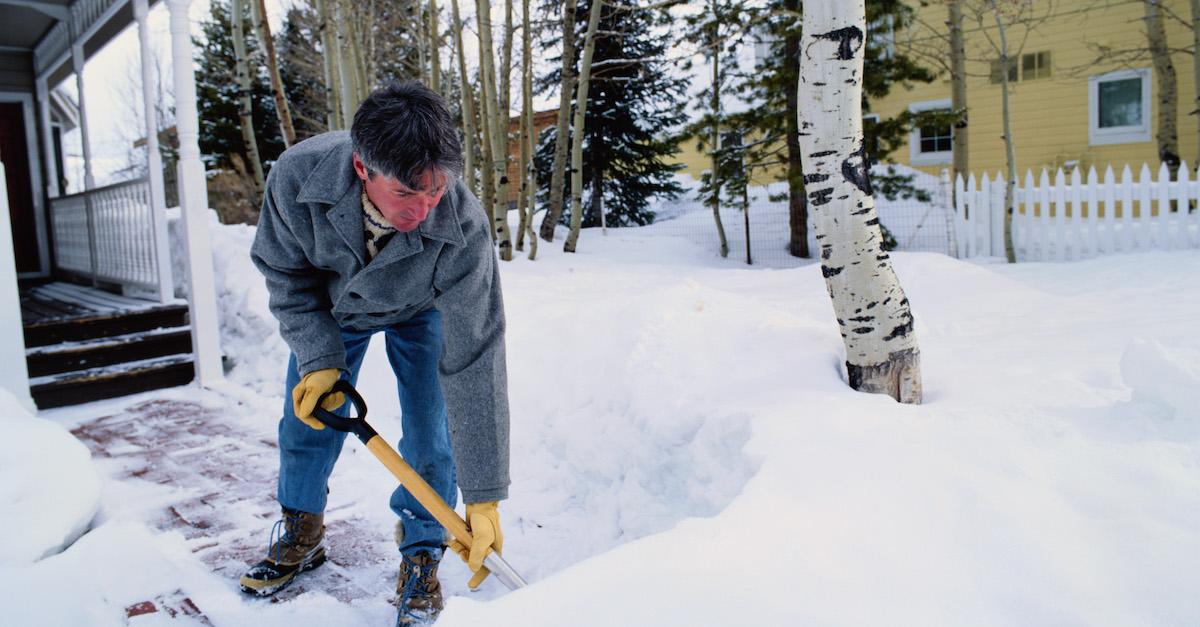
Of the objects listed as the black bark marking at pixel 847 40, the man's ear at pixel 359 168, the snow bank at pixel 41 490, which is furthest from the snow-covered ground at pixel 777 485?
the black bark marking at pixel 847 40

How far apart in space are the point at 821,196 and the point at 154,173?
5.36m

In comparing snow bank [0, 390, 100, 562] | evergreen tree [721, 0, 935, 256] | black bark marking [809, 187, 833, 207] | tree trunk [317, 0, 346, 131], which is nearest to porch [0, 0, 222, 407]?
snow bank [0, 390, 100, 562]

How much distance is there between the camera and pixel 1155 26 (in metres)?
10.8

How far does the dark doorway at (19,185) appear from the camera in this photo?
9484mm

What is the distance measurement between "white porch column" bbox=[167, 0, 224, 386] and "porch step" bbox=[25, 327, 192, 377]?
18.4 inches

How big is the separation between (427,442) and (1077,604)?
1777 millimetres

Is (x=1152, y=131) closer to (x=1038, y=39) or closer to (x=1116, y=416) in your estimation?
(x=1038, y=39)

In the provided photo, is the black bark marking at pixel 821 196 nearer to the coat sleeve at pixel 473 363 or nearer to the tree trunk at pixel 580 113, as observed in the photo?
the coat sleeve at pixel 473 363

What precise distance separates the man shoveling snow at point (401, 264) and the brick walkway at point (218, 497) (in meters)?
0.38

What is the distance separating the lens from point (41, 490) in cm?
233

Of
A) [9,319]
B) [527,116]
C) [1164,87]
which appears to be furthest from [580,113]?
[1164,87]

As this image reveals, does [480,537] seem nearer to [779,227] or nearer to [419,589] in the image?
[419,589]

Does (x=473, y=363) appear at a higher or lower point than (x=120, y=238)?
lower

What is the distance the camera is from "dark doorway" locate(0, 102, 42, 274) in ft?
31.1
